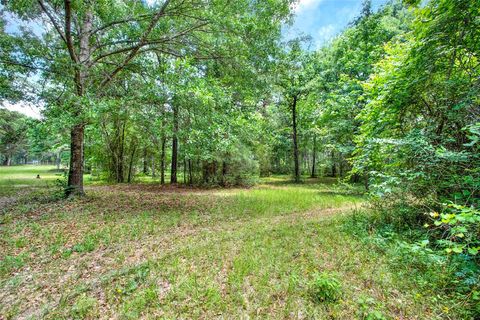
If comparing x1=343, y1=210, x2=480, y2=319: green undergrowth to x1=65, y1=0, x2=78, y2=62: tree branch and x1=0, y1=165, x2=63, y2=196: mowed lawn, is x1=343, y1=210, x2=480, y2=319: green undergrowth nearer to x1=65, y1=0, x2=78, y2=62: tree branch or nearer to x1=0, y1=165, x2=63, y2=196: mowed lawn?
x1=65, y1=0, x2=78, y2=62: tree branch

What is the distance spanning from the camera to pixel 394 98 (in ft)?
→ 14.6

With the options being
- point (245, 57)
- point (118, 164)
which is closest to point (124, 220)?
point (245, 57)

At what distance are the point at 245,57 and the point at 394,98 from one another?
4.46 metres

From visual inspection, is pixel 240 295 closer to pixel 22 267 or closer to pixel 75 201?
pixel 22 267

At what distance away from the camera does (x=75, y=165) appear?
768cm

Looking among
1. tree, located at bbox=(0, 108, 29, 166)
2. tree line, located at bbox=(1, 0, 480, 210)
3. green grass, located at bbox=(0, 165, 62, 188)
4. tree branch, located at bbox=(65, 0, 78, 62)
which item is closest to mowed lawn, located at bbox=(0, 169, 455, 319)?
tree line, located at bbox=(1, 0, 480, 210)

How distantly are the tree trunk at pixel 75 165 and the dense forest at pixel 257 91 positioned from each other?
4cm

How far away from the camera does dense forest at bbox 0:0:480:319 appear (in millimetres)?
3375

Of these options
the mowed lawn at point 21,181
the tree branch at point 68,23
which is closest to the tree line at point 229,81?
the tree branch at point 68,23

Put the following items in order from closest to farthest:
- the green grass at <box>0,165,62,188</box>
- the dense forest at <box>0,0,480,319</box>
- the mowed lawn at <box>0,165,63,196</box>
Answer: the dense forest at <box>0,0,480,319</box>, the mowed lawn at <box>0,165,63,196</box>, the green grass at <box>0,165,62,188</box>

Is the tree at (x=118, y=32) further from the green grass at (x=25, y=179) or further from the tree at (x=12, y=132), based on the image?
the green grass at (x=25, y=179)

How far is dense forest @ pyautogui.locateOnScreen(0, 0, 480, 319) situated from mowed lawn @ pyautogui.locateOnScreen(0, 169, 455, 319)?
609 millimetres

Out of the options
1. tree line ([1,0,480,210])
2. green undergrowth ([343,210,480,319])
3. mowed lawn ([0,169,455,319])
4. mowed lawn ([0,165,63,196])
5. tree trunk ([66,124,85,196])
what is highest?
tree line ([1,0,480,210])

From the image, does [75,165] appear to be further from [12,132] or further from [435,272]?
[435,272]
